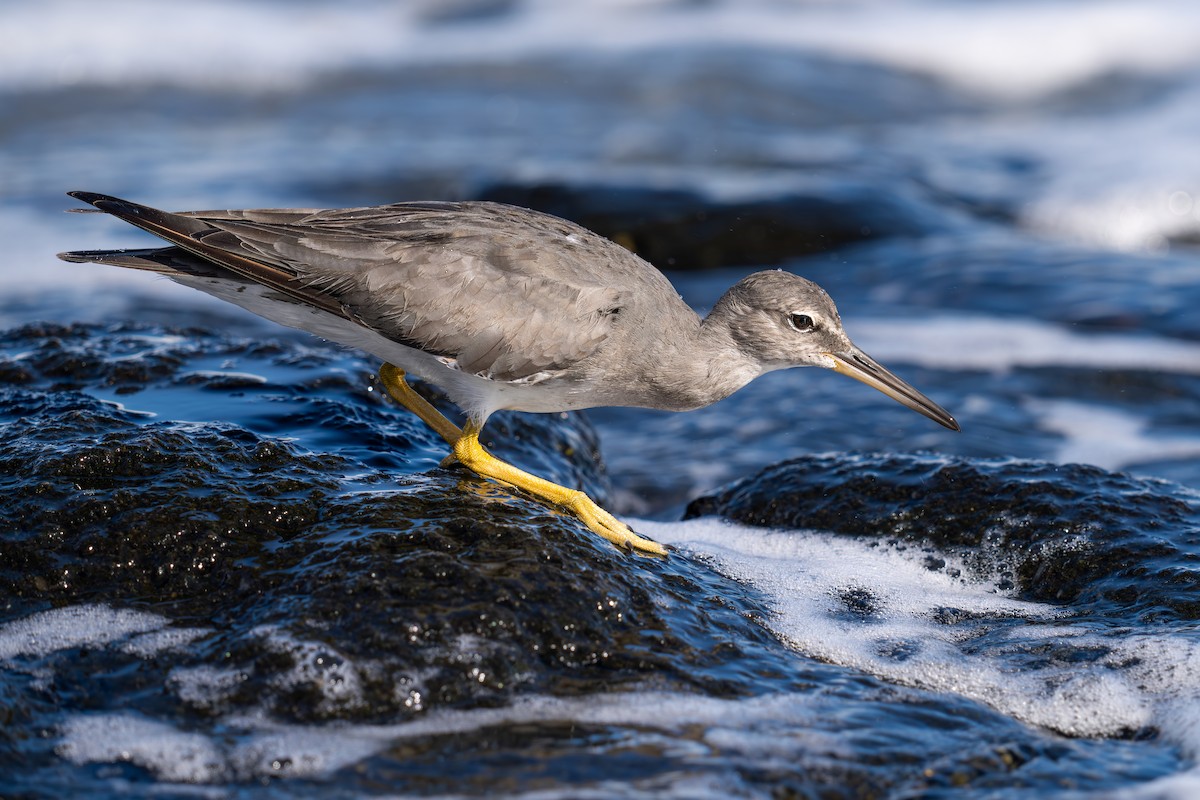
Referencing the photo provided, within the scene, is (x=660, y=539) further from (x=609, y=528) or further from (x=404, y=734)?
(x=404, y=734)

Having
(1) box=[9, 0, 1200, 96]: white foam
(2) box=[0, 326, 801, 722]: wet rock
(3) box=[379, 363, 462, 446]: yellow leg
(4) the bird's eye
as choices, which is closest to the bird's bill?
(4) the bird's eye

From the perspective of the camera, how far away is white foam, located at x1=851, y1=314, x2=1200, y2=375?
9.76 m

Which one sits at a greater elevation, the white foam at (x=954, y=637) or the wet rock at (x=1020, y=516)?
the wet rock at (x=1020, y=516)

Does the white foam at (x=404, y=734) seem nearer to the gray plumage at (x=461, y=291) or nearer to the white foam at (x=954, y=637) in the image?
the white foam at (x=954, y=637)

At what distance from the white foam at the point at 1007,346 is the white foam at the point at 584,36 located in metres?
10.7

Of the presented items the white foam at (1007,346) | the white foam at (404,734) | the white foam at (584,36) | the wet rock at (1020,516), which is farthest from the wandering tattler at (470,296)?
the white foam at (584,36)

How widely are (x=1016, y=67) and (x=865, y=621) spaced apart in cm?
1783

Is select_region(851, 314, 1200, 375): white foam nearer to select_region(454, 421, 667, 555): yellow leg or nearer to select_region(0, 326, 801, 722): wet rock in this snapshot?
select_region(454, 421, 667, 555): yellow leg

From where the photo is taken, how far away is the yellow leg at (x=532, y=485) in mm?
5238

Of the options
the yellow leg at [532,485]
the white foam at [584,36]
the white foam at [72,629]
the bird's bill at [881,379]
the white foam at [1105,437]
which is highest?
the white foam at [584,36]

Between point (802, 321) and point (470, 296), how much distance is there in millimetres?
1593

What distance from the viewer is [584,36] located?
21078mm

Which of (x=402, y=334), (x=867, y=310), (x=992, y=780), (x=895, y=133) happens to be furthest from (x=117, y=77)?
(x=992, y=780)

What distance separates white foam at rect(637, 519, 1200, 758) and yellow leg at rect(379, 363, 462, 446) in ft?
3.94
